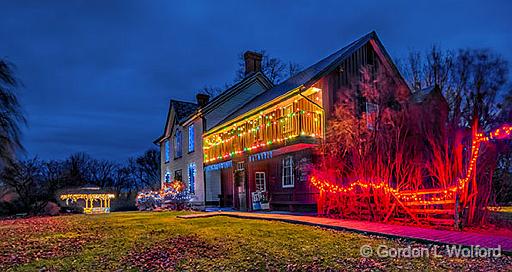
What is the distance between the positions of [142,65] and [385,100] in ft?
173

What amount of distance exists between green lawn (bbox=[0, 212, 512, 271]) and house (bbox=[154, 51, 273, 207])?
1257 cm

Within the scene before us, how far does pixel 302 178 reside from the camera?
15.3m

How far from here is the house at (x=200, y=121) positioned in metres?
22.5

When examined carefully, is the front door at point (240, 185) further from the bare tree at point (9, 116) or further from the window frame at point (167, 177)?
the window frame at point (167, 177)

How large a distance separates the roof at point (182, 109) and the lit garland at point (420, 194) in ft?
49.5

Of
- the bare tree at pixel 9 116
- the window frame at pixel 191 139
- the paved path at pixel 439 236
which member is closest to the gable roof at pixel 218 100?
the window frame at pixel 191 139

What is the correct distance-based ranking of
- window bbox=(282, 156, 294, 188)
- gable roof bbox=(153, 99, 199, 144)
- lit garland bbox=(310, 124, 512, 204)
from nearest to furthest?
lit garland bbox=(310, 124, 512, 204), window bbox=(282, 156, 294, 188), gable roof bbox=(153, 99, 199, 144)

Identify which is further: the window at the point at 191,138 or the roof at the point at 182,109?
the roof at the point at 182,109

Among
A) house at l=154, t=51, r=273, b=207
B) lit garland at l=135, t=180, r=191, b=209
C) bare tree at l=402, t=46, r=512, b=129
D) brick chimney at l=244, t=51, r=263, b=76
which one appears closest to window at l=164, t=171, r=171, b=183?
house at l=154, t=51, r=273, b=207

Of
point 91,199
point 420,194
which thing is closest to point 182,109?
point 91,199

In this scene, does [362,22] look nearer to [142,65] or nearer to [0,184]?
[142,65]

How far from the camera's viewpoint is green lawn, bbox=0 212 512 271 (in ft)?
18.8

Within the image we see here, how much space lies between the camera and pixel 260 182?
60.4ft

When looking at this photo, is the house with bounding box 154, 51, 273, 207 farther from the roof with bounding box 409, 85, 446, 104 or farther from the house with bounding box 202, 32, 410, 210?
the roof with bounding box 409, 85, 446, 104
